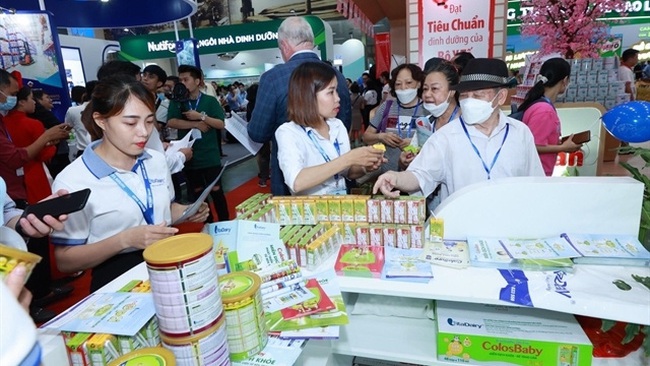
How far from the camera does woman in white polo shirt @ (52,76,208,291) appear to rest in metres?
1.48

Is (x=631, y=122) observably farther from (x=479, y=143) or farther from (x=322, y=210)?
(x=322, y=210)

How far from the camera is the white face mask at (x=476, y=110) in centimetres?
190

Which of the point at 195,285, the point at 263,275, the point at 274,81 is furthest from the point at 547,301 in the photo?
the point at 274,81

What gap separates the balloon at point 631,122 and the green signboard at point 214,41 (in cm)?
1310

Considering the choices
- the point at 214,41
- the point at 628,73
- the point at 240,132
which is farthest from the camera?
the point at 214,41

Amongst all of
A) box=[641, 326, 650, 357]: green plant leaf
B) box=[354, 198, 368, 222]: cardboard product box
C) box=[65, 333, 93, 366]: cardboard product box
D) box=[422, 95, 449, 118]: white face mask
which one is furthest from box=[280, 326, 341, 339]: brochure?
box=[422, 95, 449, 118]: white face mask

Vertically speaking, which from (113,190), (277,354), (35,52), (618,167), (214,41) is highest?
(214,41)

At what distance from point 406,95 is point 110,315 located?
251 cm

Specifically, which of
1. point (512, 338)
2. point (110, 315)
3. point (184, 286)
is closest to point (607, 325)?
point (512, 338)

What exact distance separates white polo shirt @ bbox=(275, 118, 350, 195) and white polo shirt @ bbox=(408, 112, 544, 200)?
41cm

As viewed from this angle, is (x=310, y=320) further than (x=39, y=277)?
No

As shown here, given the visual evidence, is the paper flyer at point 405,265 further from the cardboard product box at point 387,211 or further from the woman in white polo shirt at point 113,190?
the woman in white polo shirt at point 113,190

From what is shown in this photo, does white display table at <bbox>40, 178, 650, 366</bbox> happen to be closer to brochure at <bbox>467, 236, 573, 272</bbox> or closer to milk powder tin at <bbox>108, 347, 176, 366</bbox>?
brochure at <bbox>467, 236, 573, 272</bbox>

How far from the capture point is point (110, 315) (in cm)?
108
